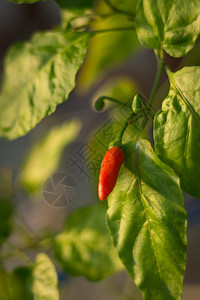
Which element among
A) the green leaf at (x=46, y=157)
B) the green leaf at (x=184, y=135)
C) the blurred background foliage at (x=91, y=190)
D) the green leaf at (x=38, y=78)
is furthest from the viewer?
the green leaf at (x=46, y=157)

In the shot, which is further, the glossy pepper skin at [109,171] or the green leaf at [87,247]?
the green leaf at [87,247]

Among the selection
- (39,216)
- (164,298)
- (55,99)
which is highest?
(55,99)

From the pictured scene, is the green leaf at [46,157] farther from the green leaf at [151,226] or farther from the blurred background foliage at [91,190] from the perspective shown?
the green leaf at [151,226]

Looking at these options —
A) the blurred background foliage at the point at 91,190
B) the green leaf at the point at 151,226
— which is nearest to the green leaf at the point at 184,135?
the green leaf at the point at 151,226

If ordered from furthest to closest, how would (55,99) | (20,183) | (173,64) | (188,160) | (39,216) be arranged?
1. (39,216)
2. (173,64)
3. (20,183)
4. (55,99)
5. (188,160)

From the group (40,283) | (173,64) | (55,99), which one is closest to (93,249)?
(40,283)

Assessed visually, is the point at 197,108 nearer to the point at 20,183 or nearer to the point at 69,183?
the point at 69,183
